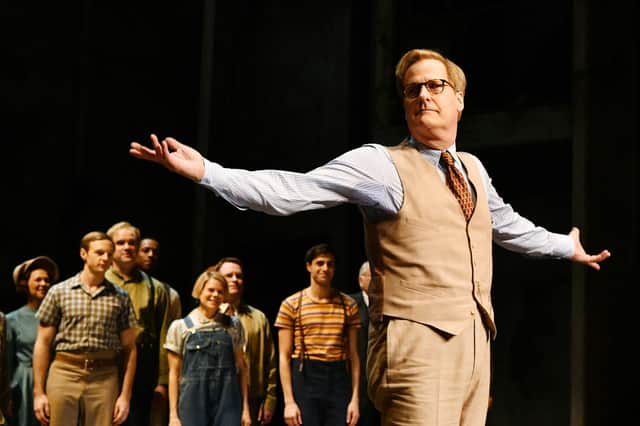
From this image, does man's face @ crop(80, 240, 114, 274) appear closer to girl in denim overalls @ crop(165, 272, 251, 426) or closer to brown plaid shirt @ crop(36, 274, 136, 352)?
brown plaid shirt @ crop(36, 274, 136, 352)

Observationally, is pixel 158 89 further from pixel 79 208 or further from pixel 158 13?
pixel 79 208

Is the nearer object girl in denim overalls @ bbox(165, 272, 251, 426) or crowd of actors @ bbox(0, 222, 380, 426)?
crowd of actors @ bbox(0, 222, 380, 426)

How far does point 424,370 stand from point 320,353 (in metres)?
3.42

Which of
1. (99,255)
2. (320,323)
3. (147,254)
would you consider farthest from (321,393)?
(147,254)

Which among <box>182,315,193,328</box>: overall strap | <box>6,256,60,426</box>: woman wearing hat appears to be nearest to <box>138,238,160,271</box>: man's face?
<box>6,256,60,426</box>: woman wearing hat

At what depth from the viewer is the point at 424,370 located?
2.56 meters

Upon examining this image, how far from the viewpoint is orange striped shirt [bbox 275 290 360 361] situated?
19.6ft

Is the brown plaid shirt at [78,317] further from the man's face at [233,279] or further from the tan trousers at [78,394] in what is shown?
the man's face at [233,279]

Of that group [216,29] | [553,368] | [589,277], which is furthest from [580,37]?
[216,29]

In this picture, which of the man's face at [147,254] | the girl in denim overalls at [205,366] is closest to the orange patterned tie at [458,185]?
the girl in denim overalls at [205,366]

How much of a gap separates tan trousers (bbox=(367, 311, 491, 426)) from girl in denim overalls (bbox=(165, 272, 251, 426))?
3.18 m

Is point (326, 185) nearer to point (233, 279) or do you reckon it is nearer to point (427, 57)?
point (427, 57)

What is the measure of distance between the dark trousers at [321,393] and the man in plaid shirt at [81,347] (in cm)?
102

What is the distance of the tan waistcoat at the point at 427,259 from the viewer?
8.49 feet
